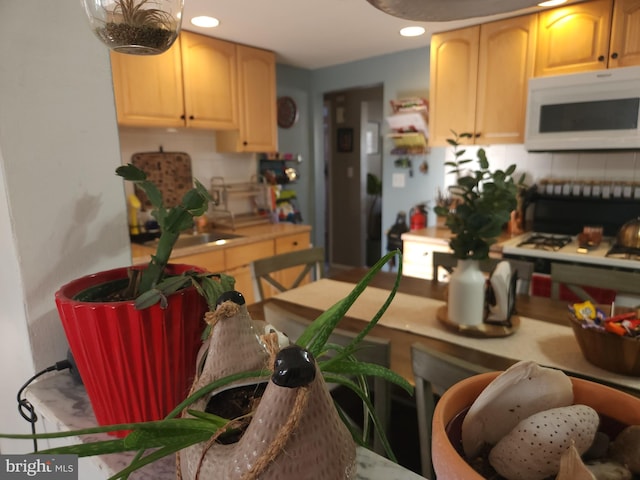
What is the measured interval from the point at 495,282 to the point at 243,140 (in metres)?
2.41

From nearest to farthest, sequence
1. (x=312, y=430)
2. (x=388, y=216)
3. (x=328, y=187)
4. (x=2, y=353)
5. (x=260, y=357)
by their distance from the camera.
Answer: (x=312, y=430) < (x=260, y=357) < (x=2, y=353) < (x=388, y=216) < (x=328, y=187)

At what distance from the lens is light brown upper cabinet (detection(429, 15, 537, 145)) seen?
8.75ft

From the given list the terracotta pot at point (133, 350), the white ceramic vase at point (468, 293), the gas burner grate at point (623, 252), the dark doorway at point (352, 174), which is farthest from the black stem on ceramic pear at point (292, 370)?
the dark doorway at point (352, 174)

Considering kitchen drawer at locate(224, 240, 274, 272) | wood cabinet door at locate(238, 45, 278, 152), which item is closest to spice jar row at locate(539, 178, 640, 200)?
kitchen drawer at locate(224, 240, 274, 272)

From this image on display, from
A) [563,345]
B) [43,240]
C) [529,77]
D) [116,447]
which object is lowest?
[563,345]

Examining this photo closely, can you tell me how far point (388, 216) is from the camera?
3.73 metres

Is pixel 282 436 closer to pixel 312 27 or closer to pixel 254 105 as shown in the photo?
pixel 312 27

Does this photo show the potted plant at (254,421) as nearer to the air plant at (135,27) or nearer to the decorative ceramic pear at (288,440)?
the decorative ceramic pear at (288,440)

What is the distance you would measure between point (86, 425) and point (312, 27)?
272cm

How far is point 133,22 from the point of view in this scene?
0.62m

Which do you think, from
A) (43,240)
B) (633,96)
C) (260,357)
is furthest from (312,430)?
(633,96)

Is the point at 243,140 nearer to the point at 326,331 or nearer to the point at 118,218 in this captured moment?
the point at 118,218

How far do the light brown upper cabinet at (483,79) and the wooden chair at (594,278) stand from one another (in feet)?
4.13

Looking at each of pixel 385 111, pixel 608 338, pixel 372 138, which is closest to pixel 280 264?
pixel 608 338
